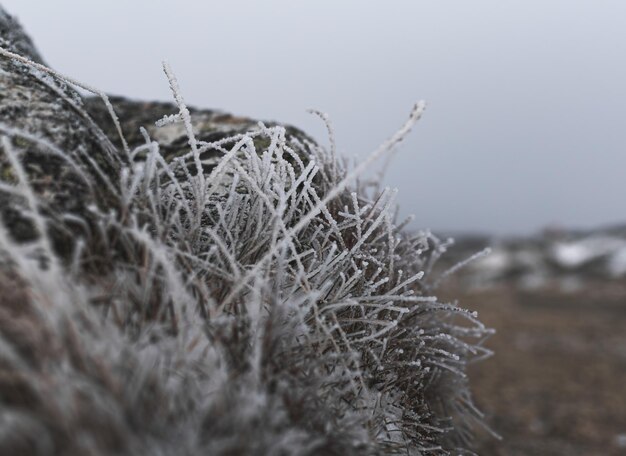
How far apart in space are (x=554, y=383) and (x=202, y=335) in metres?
9.53

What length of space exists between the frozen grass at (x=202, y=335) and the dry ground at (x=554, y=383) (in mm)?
2064

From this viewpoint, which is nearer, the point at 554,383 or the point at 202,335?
the point at 202,335

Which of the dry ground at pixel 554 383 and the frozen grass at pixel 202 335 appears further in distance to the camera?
the dry ground at pixel 554 383

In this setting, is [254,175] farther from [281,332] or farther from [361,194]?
[361,194]

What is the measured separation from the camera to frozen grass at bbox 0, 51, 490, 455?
102cm

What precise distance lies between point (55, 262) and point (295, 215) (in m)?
1.02

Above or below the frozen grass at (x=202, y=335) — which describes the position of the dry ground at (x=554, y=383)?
below

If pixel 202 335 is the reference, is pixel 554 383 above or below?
below

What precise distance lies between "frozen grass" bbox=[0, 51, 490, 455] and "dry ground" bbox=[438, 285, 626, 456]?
2.06 meters

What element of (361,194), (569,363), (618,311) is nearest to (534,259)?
(618,311)

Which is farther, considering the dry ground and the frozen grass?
the dry ground

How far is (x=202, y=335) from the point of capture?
1.43 metres

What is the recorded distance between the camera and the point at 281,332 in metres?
1.47

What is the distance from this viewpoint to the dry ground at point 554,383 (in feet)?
20.4
